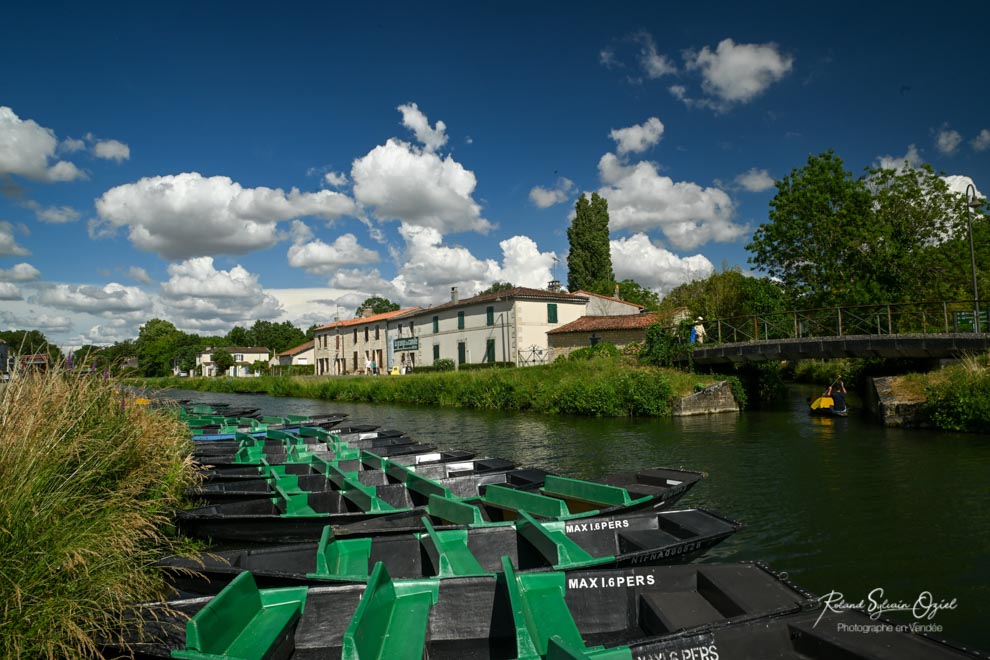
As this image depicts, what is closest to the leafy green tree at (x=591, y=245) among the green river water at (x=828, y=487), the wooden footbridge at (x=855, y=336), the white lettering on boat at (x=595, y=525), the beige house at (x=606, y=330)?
the beige house at (x=606, y=330)

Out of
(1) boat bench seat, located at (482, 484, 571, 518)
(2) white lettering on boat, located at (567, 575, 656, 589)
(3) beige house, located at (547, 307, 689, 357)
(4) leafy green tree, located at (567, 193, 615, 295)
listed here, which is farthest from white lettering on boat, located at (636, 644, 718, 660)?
(4) leafy green tree, located at (567, 193, 615, 295)

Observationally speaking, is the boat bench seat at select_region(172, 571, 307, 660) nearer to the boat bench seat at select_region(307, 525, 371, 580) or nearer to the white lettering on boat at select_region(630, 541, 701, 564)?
the boat bench seat at select_region(307, 525, 371, 580)

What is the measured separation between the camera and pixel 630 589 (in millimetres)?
4438

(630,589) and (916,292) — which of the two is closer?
(630,589)

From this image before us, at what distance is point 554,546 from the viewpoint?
16.8 feet

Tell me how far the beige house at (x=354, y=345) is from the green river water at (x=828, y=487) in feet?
103

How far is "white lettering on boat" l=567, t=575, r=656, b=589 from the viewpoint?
445 centimetres

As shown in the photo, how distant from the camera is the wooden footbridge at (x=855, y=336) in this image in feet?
65.7

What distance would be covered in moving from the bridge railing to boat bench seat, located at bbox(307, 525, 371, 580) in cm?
2133

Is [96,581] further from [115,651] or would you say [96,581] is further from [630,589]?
[630,589]

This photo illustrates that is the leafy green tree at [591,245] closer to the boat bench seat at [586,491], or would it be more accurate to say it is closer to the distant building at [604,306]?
the distant building at [604,306]

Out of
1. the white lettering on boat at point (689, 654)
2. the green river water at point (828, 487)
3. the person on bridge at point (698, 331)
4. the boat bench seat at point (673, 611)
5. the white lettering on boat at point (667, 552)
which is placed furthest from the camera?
the person on bridge at point (698, 331)

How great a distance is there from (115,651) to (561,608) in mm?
2865

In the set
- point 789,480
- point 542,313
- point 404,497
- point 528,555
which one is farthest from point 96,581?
point 542,313
